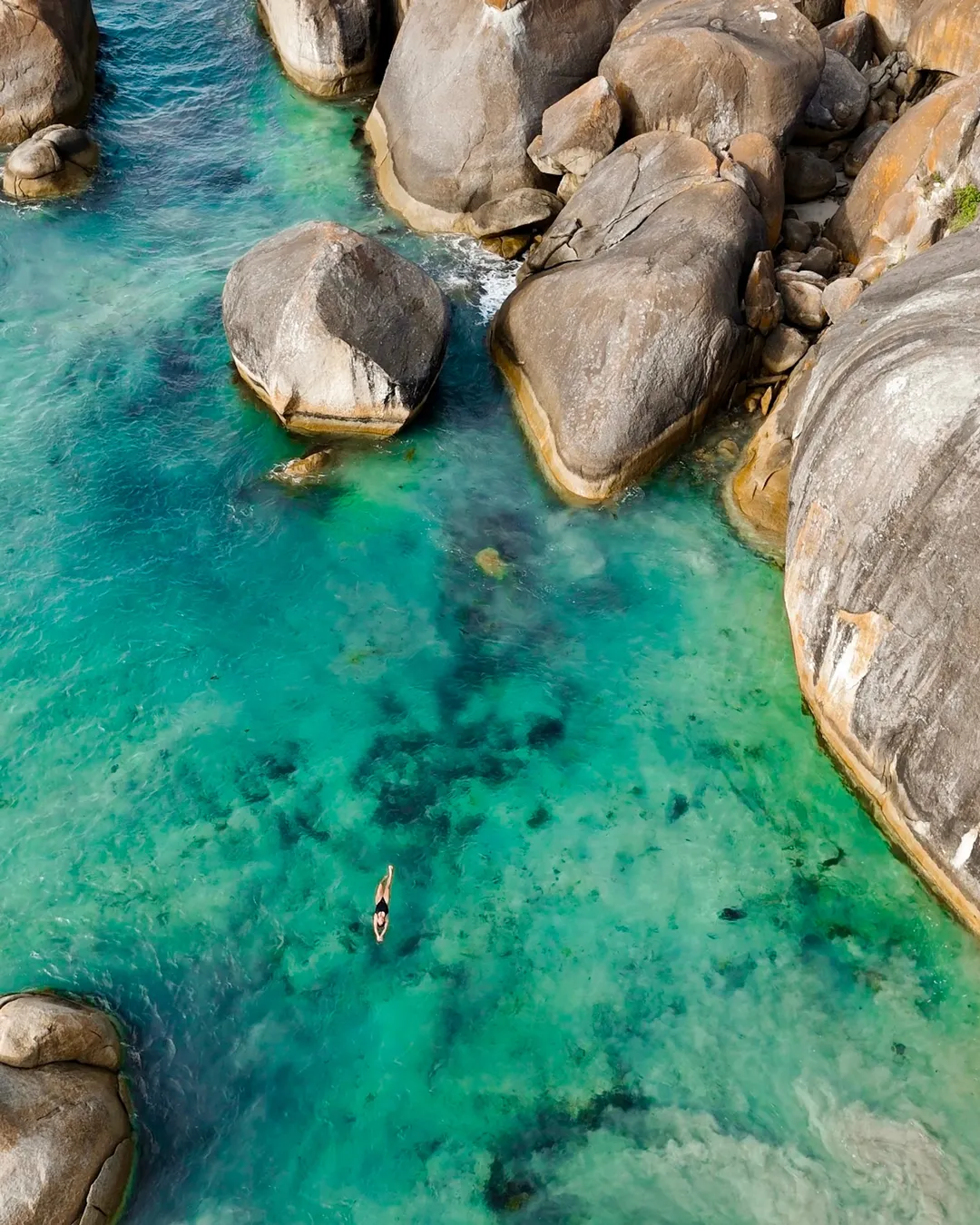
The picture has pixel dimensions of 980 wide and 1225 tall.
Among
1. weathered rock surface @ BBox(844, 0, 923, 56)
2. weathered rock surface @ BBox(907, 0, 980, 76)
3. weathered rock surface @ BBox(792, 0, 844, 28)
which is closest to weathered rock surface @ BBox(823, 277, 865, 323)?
weathered rock surface @ BBox(907, 0, 980, 76)

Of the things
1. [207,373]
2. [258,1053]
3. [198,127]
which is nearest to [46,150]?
[198,127]

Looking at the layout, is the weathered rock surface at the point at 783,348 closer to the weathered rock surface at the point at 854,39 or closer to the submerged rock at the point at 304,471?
the submerged rock at the point at 304,471

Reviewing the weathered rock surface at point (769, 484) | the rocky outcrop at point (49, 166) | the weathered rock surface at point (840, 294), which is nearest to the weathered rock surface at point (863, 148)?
the weathered rock surface at point (840, 294)

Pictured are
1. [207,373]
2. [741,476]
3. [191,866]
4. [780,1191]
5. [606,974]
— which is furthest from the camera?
[207,373]

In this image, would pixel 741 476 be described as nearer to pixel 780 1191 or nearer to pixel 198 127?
pixel 780 1191

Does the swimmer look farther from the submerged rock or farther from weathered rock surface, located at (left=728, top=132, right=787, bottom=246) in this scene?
weathered rock surface, located at (left=728, top=132, right=787, bottom=246)

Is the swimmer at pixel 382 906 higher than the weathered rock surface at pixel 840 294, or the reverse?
the weathered rock surface at pixel 840 294
